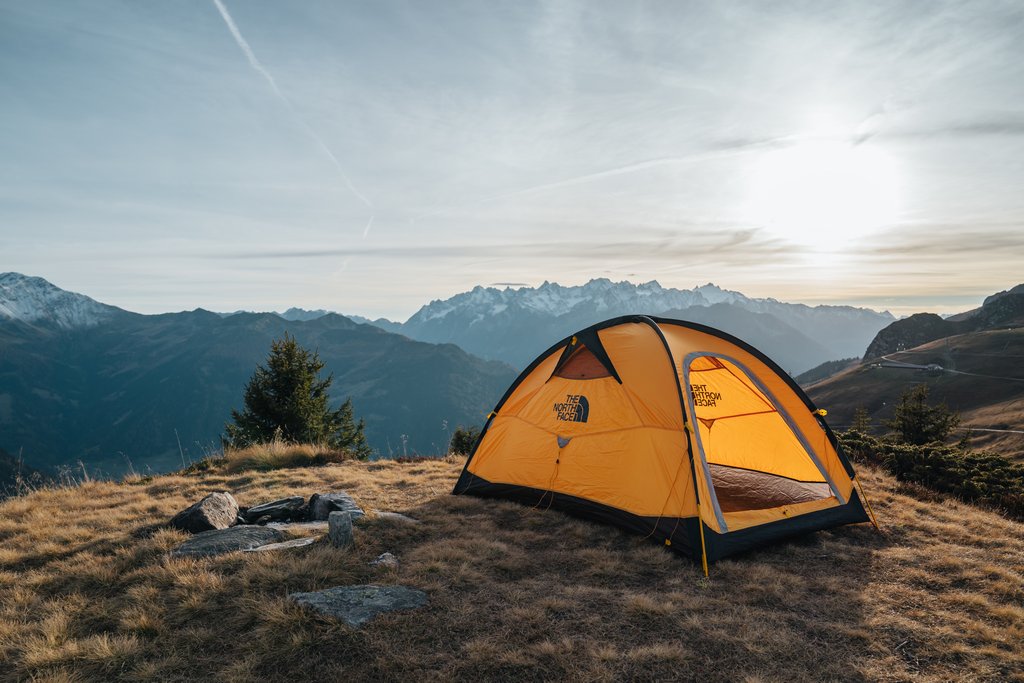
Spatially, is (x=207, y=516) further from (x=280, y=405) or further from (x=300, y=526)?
(x=280, y=405)

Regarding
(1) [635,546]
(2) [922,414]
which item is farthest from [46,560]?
(2) [922,414]

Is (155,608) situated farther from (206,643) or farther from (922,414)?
(922,414)

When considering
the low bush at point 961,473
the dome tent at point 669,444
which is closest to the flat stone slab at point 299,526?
the dome tent at point 669,444

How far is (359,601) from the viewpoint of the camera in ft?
21.3

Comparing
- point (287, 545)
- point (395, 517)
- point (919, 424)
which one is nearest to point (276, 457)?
point (395, 517)

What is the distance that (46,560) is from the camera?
8039 mm

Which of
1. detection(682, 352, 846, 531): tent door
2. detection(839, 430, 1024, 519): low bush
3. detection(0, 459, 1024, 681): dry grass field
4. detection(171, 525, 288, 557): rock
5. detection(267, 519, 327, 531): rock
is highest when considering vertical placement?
detection(682, 352, 846, 531): tent door

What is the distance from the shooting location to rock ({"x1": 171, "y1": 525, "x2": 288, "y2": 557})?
812 cm

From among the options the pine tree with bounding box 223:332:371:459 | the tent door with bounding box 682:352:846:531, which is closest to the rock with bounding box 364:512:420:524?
the tent door with bounding box 682:352:846:531

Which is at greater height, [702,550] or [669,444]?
[669,444]

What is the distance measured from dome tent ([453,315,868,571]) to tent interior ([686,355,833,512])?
0.09 feet

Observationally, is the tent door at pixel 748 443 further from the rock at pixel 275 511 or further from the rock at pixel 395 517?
the rock at pixel 275 511

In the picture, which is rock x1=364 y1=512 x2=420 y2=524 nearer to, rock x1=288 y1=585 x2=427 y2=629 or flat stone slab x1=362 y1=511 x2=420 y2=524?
flat stone slab x1=362 y1=511 x2=420 y2=524

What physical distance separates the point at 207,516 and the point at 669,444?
921 cm
